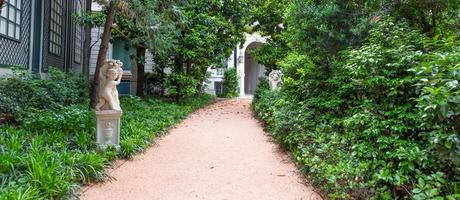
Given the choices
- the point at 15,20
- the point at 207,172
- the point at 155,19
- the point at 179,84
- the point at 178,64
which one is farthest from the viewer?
the point at 178,64

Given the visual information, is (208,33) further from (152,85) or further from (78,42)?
(78,42)

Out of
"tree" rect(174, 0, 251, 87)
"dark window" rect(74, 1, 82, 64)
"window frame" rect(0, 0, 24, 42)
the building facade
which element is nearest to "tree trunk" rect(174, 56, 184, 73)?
"tree" rect(174, 0, 251, 87)

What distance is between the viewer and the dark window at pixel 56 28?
11016 mm

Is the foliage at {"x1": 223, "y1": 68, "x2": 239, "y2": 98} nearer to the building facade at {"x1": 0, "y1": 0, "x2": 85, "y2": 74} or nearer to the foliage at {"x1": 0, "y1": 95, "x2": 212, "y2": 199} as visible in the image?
the building facade at {"x1": 0, "y1": 0, "x2": 85, "y2": 74}

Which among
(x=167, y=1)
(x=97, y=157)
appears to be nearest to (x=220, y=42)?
(x=167, y=1)

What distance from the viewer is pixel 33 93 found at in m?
7.06

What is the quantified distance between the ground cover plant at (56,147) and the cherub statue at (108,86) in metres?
0.58

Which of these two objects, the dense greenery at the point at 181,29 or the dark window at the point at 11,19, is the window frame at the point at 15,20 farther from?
the dense greenery at the point at 181,29

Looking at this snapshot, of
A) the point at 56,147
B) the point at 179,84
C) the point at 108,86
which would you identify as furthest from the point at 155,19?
the point at 179,84

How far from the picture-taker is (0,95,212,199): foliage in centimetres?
360

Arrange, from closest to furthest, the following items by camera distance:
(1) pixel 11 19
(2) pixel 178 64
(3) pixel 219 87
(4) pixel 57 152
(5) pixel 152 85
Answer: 1. (4) pixel 57 152
2. (1) pixel 11 19
3. (2) pixel 178 64
4. (5) pixel 152 85
5. (3) pixel 219 87

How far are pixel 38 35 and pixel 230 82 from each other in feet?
37.8

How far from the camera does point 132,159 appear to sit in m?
5.73

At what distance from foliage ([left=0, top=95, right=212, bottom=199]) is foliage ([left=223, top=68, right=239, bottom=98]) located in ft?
38.6
